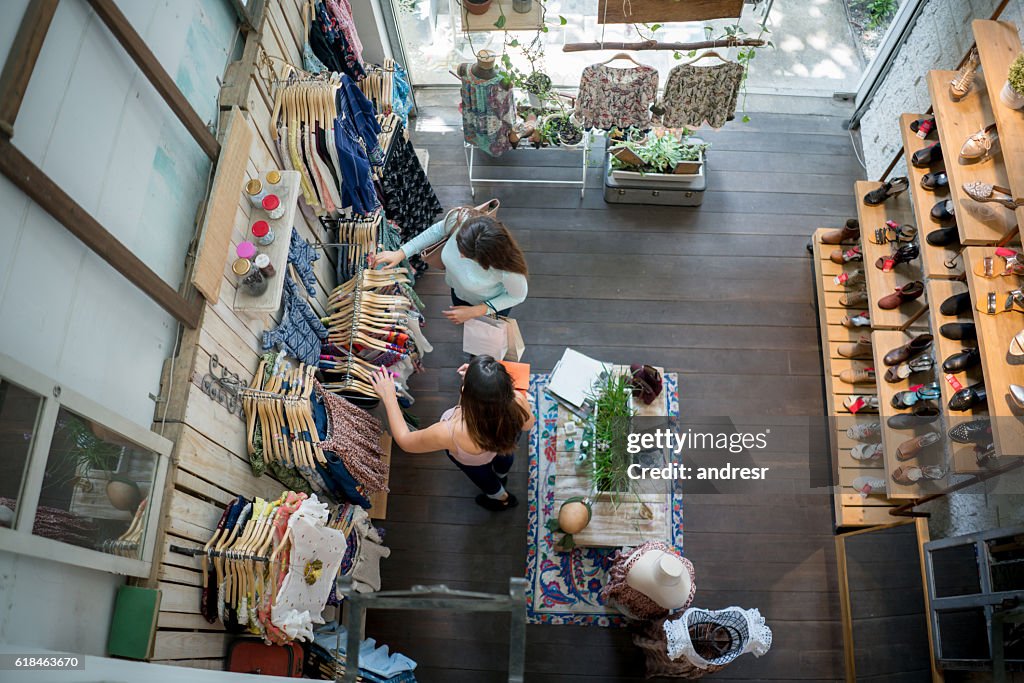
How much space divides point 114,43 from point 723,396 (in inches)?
157

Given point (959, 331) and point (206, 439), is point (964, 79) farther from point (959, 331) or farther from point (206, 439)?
point (206, 439)

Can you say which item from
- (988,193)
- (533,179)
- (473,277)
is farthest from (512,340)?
(988,193)

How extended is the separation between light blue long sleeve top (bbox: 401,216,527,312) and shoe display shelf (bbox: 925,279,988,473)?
7.54 feet

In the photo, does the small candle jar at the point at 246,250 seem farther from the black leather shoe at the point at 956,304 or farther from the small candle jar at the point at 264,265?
the black leather shoe at the point at 956,304

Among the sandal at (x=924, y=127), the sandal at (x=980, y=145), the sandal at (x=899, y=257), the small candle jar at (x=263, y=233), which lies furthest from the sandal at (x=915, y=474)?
the small candle jar at (x=263, y=233)

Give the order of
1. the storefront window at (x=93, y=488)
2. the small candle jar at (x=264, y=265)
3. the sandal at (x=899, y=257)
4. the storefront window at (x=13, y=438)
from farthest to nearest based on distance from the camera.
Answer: the sandal at (x=899, y=257)
the small candle jar at (x=264, y=265)
the storefront window at (x=93, y=488)
the storefront window at (x=13, y=438)

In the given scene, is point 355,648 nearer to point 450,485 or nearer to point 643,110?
point 450,485

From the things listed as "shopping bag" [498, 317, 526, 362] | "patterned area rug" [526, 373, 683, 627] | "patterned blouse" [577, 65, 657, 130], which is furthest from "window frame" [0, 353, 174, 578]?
"patterned blouse" [577, 65, 657, 130]

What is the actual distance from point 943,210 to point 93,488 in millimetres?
4497

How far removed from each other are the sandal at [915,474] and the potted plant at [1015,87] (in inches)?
77.7

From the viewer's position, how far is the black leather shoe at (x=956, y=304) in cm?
377

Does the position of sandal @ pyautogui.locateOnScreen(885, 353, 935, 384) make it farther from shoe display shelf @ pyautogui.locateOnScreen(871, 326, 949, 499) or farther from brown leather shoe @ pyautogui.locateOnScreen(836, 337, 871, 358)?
brown leather shoe @ pyautogui.locateOnScreen(836, 337, 871, 358)

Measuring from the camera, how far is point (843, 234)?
5031 mm

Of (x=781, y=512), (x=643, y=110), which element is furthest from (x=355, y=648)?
(x=643, y=110)
